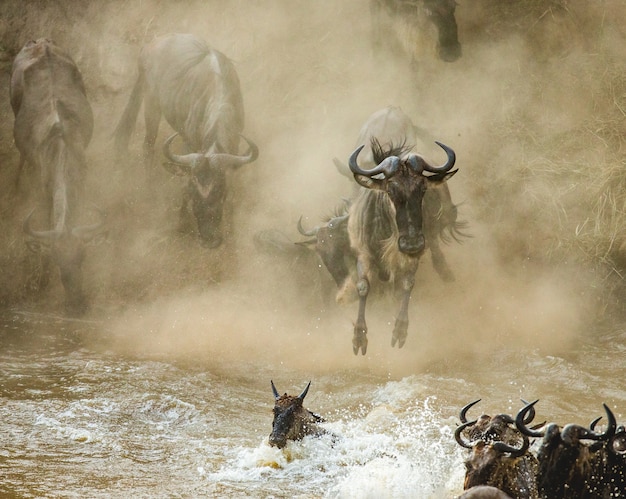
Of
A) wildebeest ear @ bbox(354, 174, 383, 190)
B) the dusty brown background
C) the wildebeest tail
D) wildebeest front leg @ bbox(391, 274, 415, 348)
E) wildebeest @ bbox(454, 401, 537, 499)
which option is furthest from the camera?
the wildebeest tail

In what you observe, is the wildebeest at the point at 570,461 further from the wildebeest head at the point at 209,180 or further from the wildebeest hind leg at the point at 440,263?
the wildebeest head at the point at 209,180

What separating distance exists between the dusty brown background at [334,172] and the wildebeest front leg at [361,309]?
1074 mm

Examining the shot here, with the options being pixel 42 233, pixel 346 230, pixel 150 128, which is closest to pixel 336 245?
pixel 346 230

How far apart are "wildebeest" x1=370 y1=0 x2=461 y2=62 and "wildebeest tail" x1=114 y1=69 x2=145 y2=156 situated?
3.18 m

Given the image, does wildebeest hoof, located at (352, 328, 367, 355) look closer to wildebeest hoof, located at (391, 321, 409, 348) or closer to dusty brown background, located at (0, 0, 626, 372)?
wildebeest hoof, located at (391, 321, 409, 348)

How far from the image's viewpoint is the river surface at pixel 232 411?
604 cm

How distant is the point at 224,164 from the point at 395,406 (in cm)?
389

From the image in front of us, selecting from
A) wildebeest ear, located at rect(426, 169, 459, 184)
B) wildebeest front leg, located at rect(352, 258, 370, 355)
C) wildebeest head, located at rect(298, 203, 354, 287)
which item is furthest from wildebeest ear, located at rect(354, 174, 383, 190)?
wildebeest head, located at rect(298, 203, 354, 287)

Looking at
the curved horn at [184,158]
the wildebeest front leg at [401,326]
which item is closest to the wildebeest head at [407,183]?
the wildebeest front leg at [401,326]

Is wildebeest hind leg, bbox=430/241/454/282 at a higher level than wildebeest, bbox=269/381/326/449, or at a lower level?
higher

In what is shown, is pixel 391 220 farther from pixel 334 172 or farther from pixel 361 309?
pixel 334 172

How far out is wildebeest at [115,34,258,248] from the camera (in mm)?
10328

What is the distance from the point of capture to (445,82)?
11609 millimetres

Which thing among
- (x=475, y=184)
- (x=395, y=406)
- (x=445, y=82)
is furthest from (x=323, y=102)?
(x=395, y=406)
